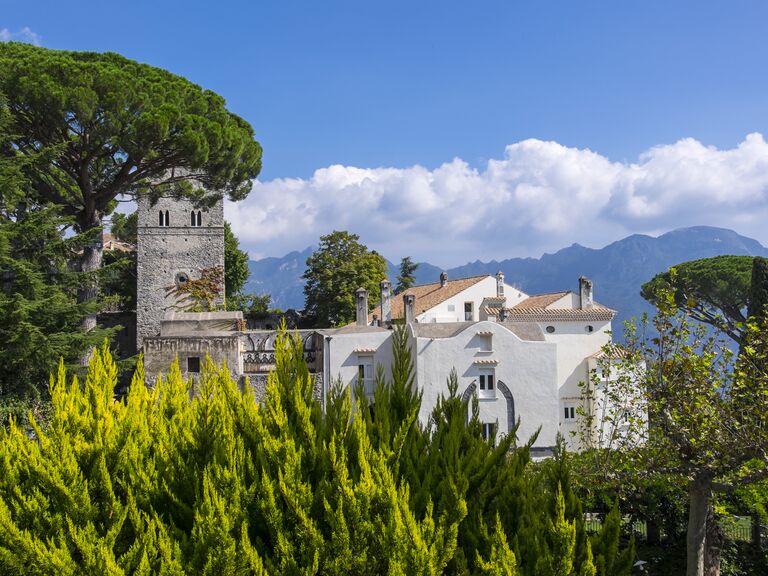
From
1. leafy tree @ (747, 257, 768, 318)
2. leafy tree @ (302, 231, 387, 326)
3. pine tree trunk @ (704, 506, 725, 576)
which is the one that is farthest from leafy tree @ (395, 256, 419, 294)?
pine tree trunk @ (704, 506, 725, 576)

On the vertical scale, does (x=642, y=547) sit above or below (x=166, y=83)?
below

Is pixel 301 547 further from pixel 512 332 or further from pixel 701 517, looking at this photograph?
pixel 512 332

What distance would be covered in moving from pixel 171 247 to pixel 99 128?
21.2 m

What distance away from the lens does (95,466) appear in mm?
7715

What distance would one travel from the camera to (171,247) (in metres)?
45.5

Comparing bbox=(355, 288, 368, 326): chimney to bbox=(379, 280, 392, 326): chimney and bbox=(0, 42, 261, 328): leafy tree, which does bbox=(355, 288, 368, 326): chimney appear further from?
bbox=(0, 42, 261, 328): leafy tree

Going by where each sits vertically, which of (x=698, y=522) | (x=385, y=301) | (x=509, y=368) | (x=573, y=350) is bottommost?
(x=698, y=522)

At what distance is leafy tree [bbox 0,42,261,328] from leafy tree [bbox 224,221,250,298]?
26.4 meters

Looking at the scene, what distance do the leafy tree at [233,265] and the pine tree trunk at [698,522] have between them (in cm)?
4839

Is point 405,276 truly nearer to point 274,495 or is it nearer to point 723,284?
point 723,284

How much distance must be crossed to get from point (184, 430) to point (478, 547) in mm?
3941

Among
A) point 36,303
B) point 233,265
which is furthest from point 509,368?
point 233,265

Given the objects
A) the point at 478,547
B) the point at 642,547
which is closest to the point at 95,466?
the point at 478,547

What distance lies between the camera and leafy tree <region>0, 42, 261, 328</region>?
23891 mm
